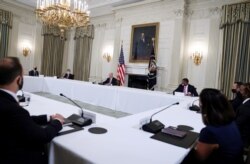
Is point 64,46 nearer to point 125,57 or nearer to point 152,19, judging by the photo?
point 125,57

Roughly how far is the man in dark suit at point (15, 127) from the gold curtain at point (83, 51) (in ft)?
29.8

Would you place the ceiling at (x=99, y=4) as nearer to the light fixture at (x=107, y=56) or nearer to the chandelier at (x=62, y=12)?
the light fixture at (x=107, y=56)

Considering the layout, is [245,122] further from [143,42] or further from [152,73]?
[143,42]

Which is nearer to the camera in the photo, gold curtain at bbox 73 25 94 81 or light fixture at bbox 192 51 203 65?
light fixture at bbox 192 51 203 65

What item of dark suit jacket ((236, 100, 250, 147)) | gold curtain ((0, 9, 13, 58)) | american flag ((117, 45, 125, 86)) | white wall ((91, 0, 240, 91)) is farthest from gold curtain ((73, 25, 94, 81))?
dark suit jacket ((236, 100, 250, 147))

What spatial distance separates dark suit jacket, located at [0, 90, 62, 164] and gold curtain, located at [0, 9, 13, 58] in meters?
9.28

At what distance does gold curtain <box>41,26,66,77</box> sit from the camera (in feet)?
34.9

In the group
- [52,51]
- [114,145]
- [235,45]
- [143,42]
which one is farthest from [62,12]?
[52,51]

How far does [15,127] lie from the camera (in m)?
1.17

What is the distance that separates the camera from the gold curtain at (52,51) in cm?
1063

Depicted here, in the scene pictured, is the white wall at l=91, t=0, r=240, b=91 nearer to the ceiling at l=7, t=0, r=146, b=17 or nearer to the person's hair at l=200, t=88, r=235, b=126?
the ceiling at l=7, t=0, r=146, b=17

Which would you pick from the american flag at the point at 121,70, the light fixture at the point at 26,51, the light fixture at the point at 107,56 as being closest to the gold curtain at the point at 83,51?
the light fixture at the point at 107,56

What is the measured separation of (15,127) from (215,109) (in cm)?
134

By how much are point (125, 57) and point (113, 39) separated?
130 cm
